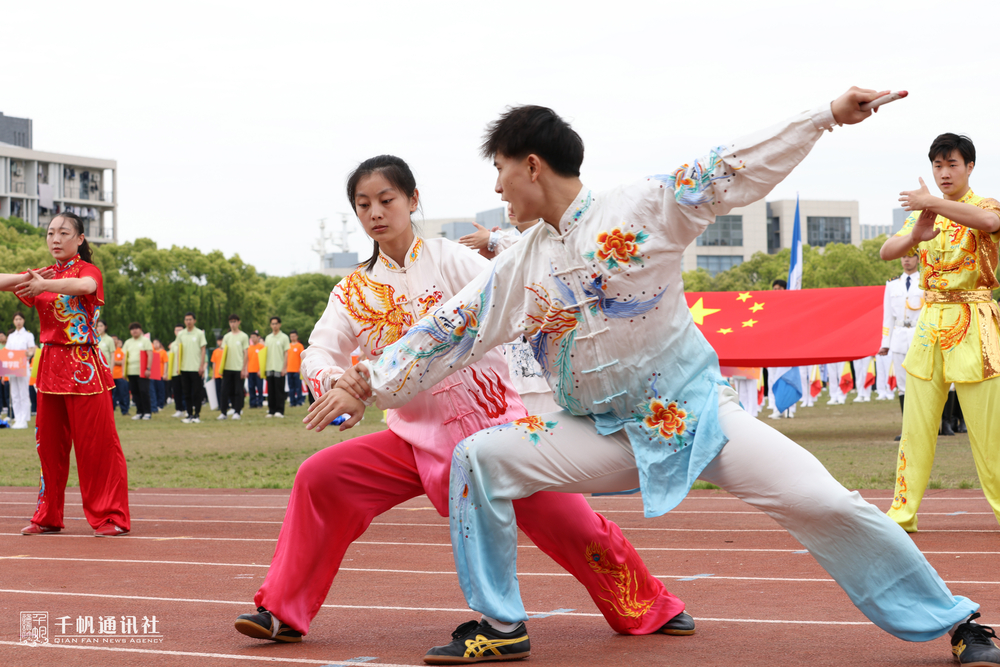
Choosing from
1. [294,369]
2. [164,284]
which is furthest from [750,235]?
[294,369]

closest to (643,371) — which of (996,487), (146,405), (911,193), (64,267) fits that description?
(911,193)

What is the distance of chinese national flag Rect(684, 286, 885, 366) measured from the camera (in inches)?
545

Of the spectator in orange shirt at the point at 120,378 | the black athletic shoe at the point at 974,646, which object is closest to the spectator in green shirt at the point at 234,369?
the spectator in orange shirt at the point at 120,378

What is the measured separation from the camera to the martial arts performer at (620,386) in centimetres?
345

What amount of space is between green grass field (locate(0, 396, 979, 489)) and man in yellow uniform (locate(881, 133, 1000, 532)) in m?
2.47

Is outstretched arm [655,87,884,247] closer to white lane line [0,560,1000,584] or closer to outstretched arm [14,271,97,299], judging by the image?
white lane line [0,560,1000,584]

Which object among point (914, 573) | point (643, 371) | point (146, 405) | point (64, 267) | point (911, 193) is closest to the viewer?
point (914, 573)

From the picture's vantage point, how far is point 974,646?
3.43 meters

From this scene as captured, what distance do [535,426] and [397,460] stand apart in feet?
2.53

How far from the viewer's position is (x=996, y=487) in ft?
20.9

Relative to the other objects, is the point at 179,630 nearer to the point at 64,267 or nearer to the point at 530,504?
the point at 530,504

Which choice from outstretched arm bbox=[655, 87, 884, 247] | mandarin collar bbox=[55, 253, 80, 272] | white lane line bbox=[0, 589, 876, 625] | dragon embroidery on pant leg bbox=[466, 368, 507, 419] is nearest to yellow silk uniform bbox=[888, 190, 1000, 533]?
white lane line bbox=[0, 589, 876, 625]

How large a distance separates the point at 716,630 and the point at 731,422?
A: 3.52ft

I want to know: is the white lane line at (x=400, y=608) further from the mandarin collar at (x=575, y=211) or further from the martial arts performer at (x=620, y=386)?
the mandarin collar at (x=575, y=211)
